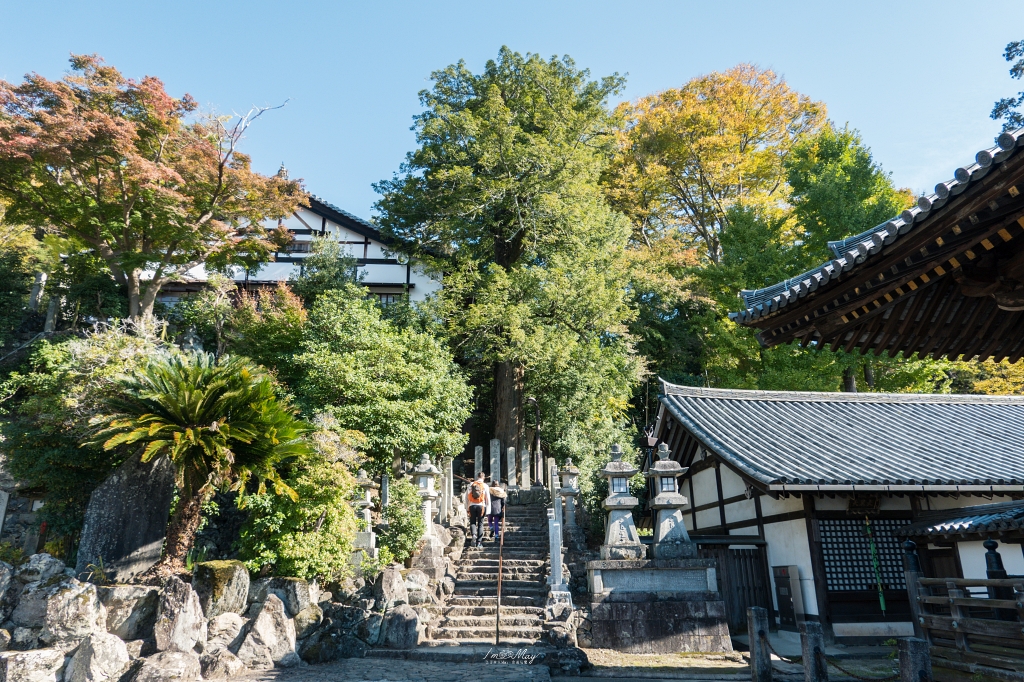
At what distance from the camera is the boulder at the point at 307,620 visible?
961 cm

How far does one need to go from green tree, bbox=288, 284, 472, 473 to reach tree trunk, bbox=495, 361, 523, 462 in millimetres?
2998

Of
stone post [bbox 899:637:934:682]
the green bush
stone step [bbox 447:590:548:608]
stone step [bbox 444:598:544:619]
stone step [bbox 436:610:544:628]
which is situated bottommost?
stone step [bbox 436:610:544:628]

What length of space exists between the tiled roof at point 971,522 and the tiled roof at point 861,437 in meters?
0.69

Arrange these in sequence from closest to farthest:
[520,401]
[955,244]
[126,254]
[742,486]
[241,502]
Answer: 1. [955,244]
2. [241,502]
3. [742,486]
4. [126,254]
5. [520,401]

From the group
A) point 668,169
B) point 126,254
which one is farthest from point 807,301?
point 668,169

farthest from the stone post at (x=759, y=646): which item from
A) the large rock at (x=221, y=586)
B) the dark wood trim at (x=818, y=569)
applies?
the large rock at (x=221, y=586)

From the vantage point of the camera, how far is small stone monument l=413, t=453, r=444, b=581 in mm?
12375

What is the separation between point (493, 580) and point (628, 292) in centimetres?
1298

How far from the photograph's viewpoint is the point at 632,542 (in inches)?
439

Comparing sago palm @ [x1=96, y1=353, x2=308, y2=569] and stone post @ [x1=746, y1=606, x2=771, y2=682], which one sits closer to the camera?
stone post @ [x1=746, y1=606, x2=771, y2=682]

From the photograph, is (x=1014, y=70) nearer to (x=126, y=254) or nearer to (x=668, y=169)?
(x=668, y=169)

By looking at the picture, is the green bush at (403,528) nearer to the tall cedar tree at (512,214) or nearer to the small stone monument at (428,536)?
the small stone monument at (428,536)

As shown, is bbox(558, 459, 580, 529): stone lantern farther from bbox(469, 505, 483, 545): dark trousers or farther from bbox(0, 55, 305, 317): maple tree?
bbox(0, 55, 305, 317): maple tree

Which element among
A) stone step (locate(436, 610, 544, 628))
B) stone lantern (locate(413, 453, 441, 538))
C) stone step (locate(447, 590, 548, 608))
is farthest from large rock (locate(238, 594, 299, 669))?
stone lantern (locate(413, 453, 441, 538))
